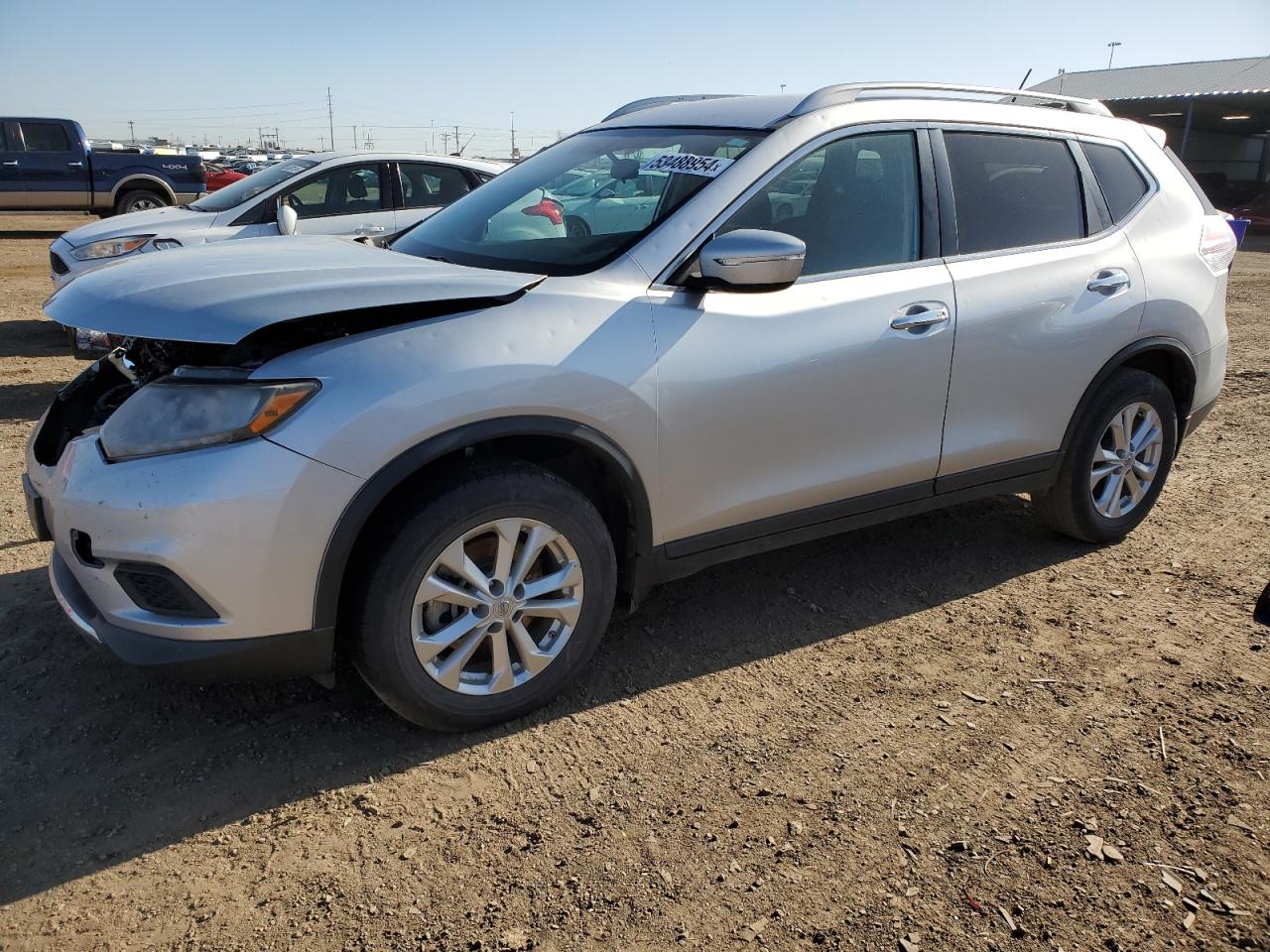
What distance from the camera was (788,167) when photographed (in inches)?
133

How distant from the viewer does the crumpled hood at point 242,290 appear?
2.60 metres

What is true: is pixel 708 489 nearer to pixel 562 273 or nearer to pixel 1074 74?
pixel 562 273

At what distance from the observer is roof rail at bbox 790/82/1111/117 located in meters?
3.54

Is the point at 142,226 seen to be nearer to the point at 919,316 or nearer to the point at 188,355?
the point at 188,355

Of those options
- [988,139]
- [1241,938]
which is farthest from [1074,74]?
[1241,938]

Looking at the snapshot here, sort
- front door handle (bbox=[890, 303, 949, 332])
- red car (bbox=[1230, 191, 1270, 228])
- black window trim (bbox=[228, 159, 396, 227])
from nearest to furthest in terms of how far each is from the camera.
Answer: front door handle (bbox=[890, 303, 949, 332]) → black window trim (bbox=[228, 159, 396, 227]) → red car (bbox=[1230, 191, 1270, 228])

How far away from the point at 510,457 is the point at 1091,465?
108 inches

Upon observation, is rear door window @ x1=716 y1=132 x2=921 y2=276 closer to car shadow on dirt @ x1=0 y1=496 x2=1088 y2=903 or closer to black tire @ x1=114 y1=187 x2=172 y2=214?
car shadow on dirt @ x1=0 y1=496 x2=1088 y2=903

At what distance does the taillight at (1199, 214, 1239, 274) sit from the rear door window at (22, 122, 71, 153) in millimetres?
18469

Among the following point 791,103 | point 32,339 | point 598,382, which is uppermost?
point 791,103

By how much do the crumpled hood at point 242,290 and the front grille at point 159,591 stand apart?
61 centimetres

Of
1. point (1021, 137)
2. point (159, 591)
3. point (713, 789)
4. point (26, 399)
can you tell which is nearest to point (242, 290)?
point (159, 591)

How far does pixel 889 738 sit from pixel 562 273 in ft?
5.89

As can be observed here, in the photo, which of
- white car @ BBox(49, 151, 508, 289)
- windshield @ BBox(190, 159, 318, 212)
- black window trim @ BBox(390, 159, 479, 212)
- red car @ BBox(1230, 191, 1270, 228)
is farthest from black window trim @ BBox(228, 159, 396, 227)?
red car @ BBox(1230, 191, 1270, 228)
